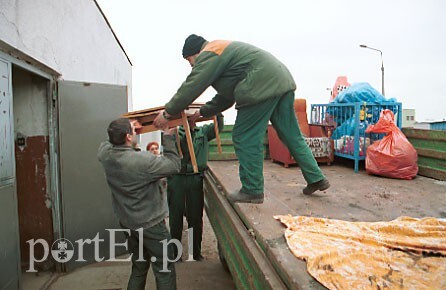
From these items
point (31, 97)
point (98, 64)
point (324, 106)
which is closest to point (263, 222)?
point (31, 97)

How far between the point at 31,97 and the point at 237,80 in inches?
102

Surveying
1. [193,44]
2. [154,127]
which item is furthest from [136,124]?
[193,44]

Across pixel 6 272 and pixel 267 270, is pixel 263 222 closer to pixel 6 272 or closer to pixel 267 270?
pixel 267 270

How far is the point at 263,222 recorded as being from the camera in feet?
5.93

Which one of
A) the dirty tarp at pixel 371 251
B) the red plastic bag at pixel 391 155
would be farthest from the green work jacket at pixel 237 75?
the red plastic bag at pixel 391 155

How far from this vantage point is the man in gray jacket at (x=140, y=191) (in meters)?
2.38

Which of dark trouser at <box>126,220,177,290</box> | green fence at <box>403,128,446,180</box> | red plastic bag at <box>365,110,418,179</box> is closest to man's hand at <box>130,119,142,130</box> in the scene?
dark trouser at <box>126,220,177,290</box>

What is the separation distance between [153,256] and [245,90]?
5.24ft

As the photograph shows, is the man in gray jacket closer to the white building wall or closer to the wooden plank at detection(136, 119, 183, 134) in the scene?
the wooden plank at detection(136, 119, 183, 134)

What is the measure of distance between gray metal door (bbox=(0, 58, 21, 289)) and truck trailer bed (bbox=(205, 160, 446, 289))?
5.62 feet

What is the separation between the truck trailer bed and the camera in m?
1.35

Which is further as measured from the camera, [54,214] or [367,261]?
[54,214]

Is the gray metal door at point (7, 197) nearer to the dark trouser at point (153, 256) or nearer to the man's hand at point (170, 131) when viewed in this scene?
the dark trouser at point (153, 256)

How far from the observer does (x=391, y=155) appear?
3443 mm
